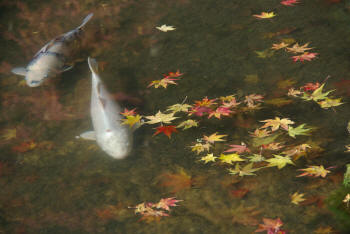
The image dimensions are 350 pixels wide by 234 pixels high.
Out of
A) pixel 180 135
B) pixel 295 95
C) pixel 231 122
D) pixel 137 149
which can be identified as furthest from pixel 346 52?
pixel 137 149

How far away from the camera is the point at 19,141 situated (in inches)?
160

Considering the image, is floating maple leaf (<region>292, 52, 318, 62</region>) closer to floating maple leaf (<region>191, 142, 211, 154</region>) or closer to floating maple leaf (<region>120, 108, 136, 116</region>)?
floating maple leaf (<region>191, 142, 211, 154</region>)

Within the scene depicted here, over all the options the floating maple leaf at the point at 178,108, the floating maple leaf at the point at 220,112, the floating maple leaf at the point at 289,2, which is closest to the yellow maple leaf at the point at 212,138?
the floating maple leaf at the point at 220,112

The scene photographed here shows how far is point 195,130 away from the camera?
148 inches

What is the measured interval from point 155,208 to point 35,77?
278 cm

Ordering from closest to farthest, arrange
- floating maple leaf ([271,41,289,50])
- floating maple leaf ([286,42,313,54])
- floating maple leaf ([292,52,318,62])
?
floating maple leaf ([292,52,318,62]) < floating maple leaf ([286,42,313,54]) < floating maple leaf ([271,41,289,50])

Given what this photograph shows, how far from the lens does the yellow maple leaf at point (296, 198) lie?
9.32 feet

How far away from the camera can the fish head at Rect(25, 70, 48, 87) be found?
489 cm

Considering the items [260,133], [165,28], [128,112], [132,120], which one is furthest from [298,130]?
[165,28]

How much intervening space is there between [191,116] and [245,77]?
900 mm

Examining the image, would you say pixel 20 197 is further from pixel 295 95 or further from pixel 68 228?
pixel 295 95

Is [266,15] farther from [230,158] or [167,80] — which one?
[230,158]

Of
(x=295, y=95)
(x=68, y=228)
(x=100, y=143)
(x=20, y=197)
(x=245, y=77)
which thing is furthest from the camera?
(x=245, y=77)

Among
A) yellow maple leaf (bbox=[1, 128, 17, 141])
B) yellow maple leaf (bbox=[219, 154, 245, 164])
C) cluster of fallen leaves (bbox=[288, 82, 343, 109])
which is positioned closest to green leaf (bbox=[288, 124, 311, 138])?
cluster of fallen leaves (bbox=[288, 82, 343, 109])
